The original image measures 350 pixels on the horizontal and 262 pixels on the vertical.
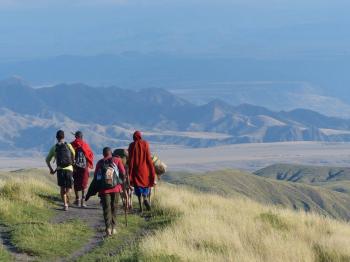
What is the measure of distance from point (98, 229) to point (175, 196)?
5059 mm

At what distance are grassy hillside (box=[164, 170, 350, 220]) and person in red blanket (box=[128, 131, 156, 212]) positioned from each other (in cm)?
14552

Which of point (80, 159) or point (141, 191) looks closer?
point (141, 191)

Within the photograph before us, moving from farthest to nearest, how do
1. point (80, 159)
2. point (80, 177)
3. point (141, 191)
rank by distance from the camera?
1. point (80, 177)
2. point (80, 159)
3. point (141, 191)

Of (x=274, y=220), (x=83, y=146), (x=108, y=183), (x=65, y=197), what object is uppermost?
(x=83, y=146)

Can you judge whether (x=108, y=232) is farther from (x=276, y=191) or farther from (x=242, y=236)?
(x=276, y=191)

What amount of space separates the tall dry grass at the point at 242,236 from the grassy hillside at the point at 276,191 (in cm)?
14486

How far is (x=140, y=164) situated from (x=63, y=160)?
6.39 feet

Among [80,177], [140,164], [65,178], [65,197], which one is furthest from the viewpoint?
[80,177]

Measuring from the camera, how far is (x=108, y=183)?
17.0 m

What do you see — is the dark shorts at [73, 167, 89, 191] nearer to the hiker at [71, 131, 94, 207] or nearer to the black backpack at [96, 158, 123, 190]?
the hiker at [71, 131, 94, 207]

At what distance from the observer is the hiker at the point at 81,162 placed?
21.4m

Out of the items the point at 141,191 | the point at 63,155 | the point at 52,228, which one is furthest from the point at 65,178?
the point at 52,228

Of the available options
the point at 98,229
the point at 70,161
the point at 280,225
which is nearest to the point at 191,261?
the point at 98,229

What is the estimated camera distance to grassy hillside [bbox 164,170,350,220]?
172 meters
